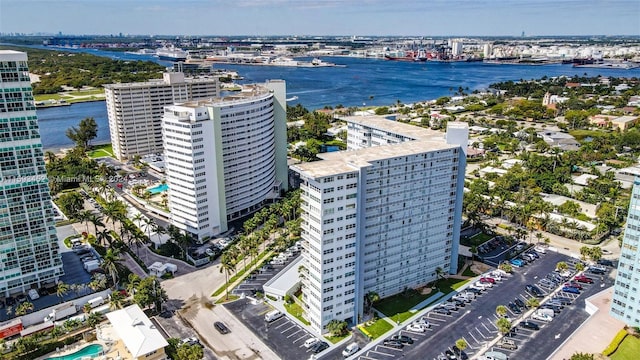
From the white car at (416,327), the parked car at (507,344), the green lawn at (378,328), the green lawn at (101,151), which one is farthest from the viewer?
the green lawn at (101,151)

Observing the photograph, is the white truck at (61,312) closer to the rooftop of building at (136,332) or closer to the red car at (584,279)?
the rooftop of building at (136,332)

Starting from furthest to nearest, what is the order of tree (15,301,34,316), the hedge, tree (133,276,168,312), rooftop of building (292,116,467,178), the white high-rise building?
the white high-rise building, tree (133,276,168,312), tree (15,301,34,316), rooftop of building (292,116,467,178), the hedge

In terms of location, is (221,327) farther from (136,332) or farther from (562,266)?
(562,266)

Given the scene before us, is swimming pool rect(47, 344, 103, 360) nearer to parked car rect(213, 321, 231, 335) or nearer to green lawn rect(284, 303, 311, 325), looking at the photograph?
parked car rect(213, 321, 231, 335)

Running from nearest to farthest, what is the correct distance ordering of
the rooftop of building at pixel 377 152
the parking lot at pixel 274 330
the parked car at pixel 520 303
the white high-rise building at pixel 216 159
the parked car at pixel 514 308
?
the parking lot at pixel 274 330 → the rooftop of building at pixel 377 152 → the parked car at pixel 514 308 → the parked car at pixel 520 303 → the white high-rise building at pixel 216 159

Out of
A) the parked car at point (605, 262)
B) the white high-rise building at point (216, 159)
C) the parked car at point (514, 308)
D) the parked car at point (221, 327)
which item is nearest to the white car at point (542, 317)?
the parked car at point (514, 308)

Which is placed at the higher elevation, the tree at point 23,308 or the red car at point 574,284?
the tree at point 23,308

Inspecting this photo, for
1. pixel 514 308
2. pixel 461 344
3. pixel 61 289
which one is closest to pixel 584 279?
pixel 514 308

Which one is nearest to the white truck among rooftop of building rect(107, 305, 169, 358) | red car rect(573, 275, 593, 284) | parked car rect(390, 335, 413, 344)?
rooftop of building rect(107, 305, 169, 358)
